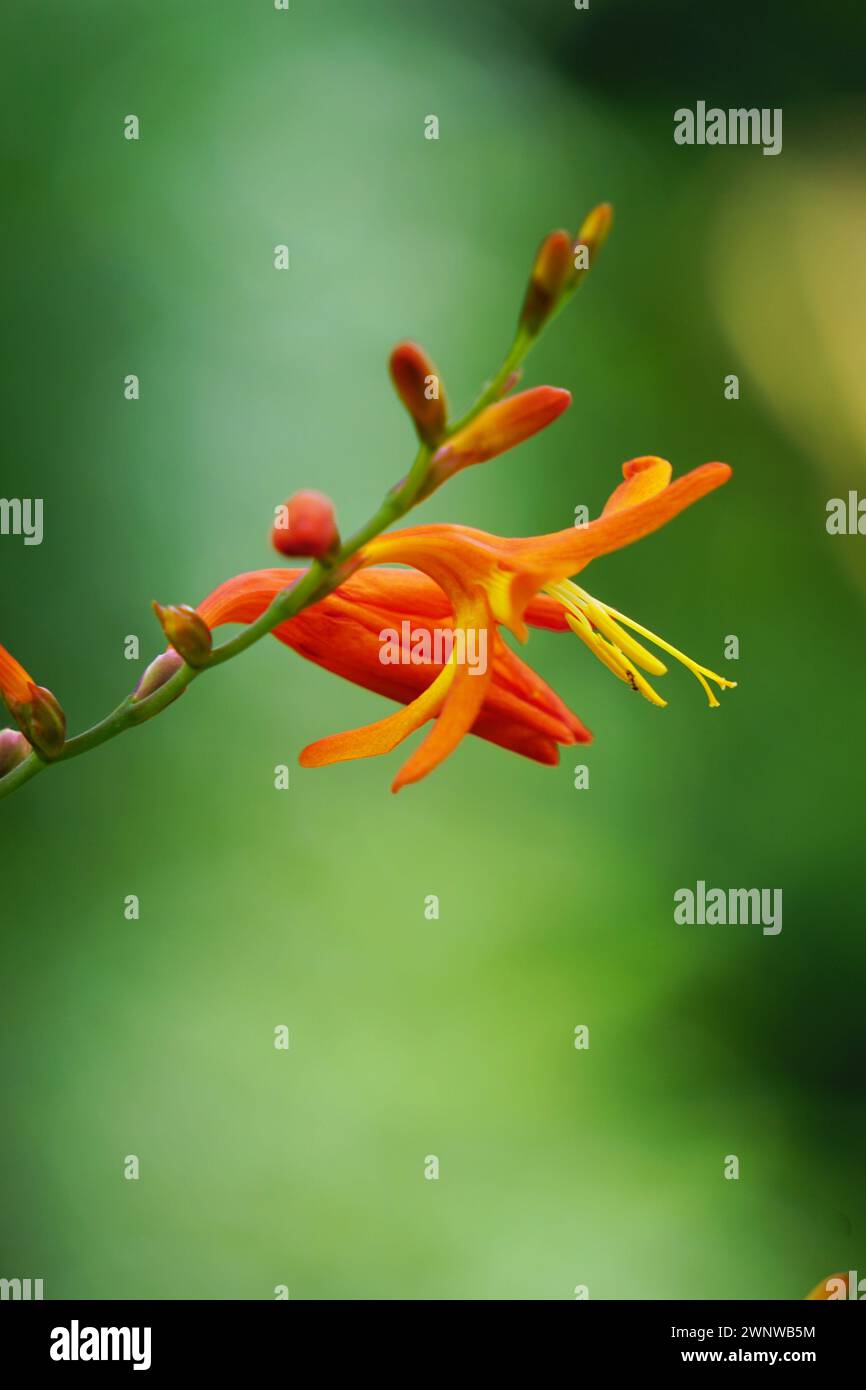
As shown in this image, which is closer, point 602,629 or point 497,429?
point 497,429

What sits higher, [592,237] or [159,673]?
[592,237]

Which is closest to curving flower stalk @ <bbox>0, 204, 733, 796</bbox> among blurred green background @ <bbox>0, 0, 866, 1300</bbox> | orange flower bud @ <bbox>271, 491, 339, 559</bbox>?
orange flower bud @ <bbox>271, 491, 339, 559</bbox>

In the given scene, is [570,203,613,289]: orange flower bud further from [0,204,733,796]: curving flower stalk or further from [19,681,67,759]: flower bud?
[19,681,67,759]: flower bud

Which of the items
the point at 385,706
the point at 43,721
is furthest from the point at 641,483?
the point at 385,706

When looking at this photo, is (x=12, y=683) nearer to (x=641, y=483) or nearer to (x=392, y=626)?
(x=392, y=626)

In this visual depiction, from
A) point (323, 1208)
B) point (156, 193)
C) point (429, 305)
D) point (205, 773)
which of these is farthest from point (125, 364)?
point (323, 1208)

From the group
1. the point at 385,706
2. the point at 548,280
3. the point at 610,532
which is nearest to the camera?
the point at 548,280

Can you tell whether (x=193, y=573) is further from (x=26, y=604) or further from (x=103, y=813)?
(x=103, y=813)
